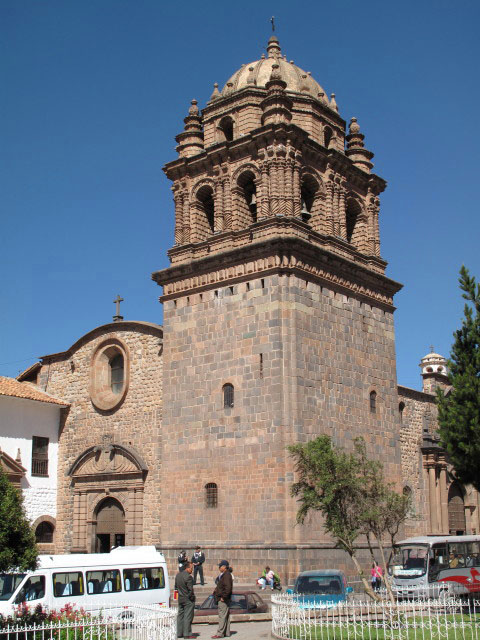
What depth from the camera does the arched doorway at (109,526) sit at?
87.3 feet

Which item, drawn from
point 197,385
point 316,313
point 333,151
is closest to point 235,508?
point 197,385

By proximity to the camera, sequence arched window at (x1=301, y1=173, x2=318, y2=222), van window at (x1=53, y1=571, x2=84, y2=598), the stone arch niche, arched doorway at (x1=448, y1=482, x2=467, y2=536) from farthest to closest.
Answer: arched doorway at (x1=448, y1=482, x2=467, y2=536), arched window at (x1=301, y1=173, x2=318, y2=222), the stone arch niche, van window at (x1=53, y1=571, x2=84, y2=598)

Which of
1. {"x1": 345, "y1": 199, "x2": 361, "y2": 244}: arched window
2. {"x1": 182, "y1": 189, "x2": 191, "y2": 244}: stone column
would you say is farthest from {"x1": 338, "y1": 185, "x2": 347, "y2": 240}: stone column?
{"x1": 182, "y1": 189, "x2": 191, "y2": 244}: stone column

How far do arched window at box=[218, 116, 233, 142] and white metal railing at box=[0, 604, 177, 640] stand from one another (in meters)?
18.2

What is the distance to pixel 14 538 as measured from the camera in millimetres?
14102

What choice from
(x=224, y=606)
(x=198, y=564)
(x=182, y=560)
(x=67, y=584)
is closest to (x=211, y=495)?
(x=198, y=564)

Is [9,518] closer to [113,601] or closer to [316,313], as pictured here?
[113,601]

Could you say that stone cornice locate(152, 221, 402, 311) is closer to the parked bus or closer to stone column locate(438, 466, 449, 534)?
stone column locate(438, 466, 449, 534)

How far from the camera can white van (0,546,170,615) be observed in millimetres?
15484

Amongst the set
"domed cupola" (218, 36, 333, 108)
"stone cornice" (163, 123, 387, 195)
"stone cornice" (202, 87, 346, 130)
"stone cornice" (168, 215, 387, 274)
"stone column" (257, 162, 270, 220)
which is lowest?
"stone cornice" (168, 215, 387, 274)

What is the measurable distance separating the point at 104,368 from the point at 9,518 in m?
15.4

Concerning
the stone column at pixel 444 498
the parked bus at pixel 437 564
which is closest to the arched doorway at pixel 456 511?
the stone column at pixel 444 498

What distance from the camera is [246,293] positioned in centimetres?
2431

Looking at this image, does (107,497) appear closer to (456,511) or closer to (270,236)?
(270,236)
